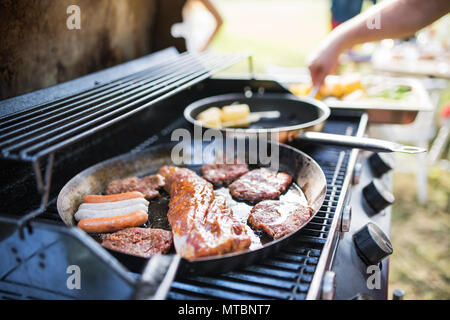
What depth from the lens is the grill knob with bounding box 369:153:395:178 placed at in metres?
3.06

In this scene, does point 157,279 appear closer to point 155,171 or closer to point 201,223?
point 201,223

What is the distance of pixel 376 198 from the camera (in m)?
2.55

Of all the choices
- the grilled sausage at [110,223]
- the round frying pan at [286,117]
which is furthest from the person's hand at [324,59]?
the grilled sausage at [110,223]

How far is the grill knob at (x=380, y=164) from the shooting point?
3057 mm

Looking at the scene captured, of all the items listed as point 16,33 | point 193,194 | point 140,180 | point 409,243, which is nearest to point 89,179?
point 140,180

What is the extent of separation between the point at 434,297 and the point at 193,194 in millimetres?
3424

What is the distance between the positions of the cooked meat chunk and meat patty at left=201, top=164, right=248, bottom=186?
0.26m

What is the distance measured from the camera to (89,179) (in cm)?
260

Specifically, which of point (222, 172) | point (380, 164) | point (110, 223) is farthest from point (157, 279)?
point (380, 164)

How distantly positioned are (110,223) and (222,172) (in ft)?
3.35

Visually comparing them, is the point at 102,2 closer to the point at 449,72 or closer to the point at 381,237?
the point at 381,237

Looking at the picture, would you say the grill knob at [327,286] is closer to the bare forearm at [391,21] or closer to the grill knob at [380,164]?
the grill knob at [380,164]
